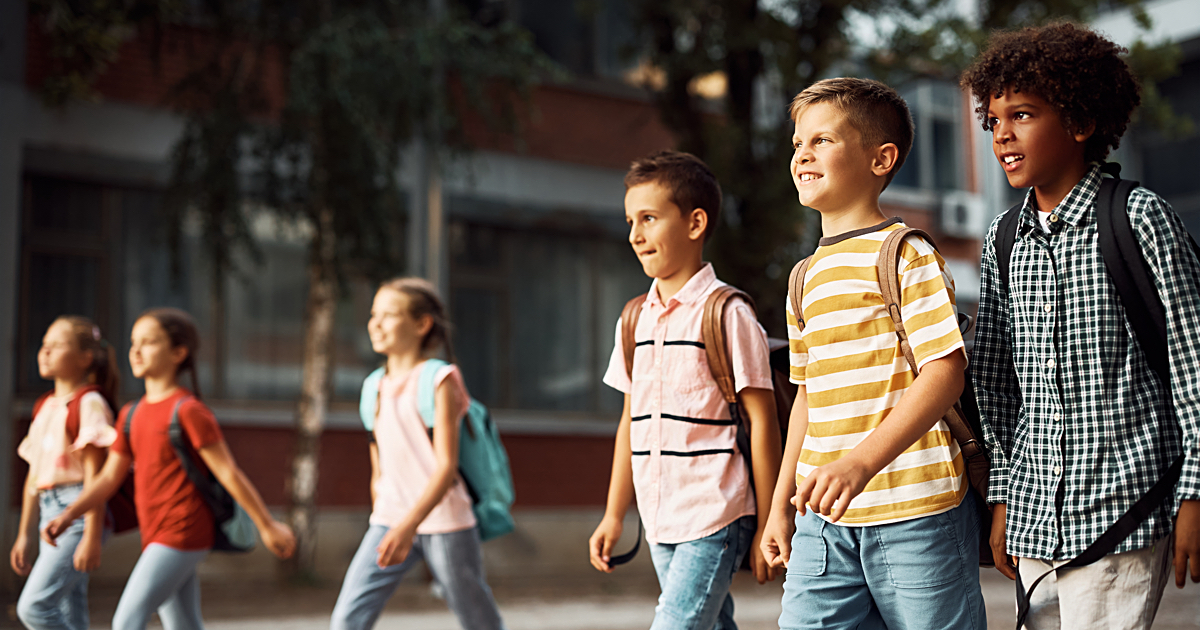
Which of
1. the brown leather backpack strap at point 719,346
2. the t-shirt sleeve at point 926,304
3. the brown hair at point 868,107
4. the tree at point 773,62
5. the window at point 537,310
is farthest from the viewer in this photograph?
the window at point 537,310

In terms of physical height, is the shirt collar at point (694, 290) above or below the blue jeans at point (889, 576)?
above

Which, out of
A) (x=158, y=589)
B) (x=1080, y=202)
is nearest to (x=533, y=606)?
(x=158, y=589)

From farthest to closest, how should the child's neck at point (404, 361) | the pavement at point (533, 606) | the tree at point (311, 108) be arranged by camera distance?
the tree at point (311, 108), the pavement at point (533, 606), the child's neck at point (404, 361)

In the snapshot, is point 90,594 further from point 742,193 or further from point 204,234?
point 742,193

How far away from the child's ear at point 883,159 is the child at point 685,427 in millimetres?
753

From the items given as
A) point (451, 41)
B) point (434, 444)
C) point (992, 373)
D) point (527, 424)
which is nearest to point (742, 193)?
point (451, 41)

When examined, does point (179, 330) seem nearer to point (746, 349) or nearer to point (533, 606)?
point (746, 349)

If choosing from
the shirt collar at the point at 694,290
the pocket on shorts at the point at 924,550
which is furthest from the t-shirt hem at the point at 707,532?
the pocket on shorts at the point at 924,550

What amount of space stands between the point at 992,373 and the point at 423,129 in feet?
28.7

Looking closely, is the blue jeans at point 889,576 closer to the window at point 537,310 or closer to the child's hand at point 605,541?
the child's hand at point 605,541

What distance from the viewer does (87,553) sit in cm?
459

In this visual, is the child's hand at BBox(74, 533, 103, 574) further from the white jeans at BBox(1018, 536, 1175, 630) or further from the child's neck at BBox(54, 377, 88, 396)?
the white jeans at BBox(1018, 536, 1175, 630)

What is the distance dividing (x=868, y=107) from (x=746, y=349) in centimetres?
87

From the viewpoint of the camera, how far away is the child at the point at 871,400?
2.56 metres
